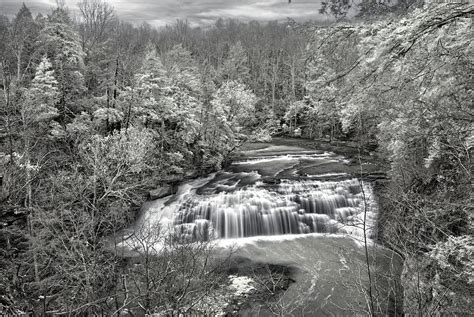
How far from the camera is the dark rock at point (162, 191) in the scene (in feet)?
70.3

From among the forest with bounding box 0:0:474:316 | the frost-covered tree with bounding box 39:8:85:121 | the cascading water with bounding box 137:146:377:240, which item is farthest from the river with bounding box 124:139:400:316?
the frost-covered tree with bounding box 39:8:85:121

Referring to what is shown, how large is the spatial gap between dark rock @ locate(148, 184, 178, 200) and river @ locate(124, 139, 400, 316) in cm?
38

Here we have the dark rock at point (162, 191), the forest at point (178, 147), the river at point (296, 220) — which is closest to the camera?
the forest at point (178, 147)

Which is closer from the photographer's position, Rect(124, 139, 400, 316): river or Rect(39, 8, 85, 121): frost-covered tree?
Rect(124, 139, 400, 316): river

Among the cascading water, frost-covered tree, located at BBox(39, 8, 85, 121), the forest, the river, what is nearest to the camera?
the forest

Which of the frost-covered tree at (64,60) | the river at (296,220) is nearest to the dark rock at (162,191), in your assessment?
the river at (296,220)

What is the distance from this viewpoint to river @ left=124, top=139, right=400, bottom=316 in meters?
13.8

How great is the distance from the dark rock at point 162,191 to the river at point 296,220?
0.38 meters

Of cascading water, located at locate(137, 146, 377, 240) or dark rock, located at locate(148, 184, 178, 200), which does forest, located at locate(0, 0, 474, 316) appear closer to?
dark rock, located at locate(148, 184, 178, 200)

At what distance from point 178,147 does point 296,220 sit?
10.7 meters

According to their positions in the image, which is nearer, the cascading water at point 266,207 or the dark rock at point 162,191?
the cascading water at point 266,207

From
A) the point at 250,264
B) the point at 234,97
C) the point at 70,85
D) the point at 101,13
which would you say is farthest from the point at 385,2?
the point at 101,13

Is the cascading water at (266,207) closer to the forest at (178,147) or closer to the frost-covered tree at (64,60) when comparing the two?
the forest at (178,147)

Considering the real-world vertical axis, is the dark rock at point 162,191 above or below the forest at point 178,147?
below
